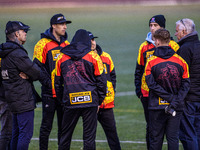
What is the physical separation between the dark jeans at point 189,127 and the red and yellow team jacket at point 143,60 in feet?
2.82

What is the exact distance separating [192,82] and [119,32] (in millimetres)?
34716

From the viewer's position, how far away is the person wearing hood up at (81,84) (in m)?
5.83

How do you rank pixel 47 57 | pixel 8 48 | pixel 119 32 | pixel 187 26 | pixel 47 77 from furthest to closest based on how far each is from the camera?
pixel 119 32 → pixel 47 57 → pixel 47 77 → pixel 187 26 → pixel 8 48

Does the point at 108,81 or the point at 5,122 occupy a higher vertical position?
the point at 108,81

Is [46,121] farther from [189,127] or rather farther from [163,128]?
[189,127]

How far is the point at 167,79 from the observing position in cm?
576

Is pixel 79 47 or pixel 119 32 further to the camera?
pixel 119 32

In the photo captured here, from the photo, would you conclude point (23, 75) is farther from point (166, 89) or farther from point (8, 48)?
point (166, 89)

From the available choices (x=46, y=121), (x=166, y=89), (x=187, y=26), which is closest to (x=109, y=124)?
(x=46, y=121)

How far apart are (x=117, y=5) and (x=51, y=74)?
50.5m

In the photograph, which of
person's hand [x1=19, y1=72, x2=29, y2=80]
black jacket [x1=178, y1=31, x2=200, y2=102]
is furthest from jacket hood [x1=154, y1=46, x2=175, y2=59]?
person's hand [x1=19, y1=72, x2=29, y2=80]

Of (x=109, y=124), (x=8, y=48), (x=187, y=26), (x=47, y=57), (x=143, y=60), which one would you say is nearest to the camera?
(x=8, y=48)

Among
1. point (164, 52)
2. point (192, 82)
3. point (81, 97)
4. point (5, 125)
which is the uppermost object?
point (164, 52)

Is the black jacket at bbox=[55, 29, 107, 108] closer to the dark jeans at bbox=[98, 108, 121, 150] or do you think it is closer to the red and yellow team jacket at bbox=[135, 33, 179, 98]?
the dark jeans at bbox=[98, 108, 121, 150]
